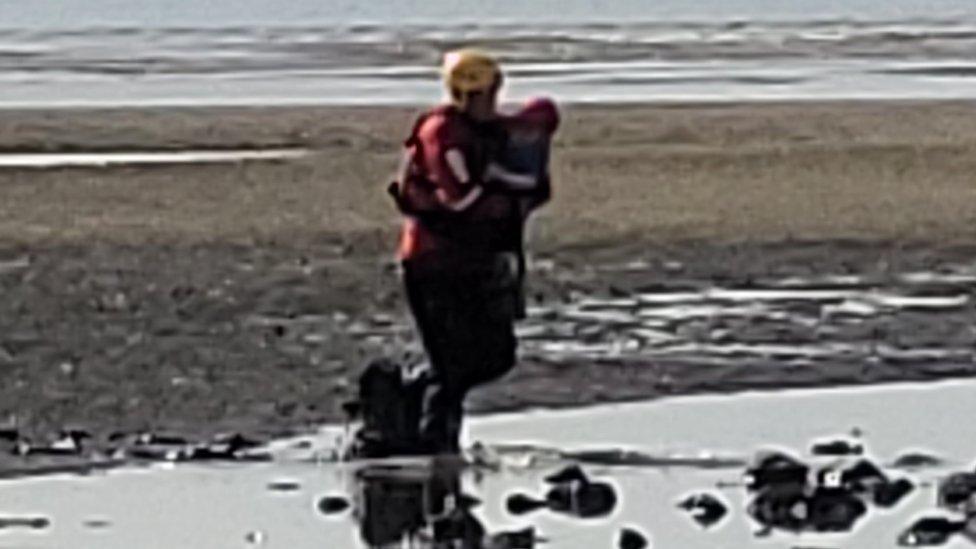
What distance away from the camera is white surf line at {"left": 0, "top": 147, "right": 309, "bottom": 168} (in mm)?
32344

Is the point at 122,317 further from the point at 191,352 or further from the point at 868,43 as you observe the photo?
the point at 868,43

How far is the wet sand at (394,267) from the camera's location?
1603cm

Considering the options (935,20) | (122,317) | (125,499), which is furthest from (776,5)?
(125,499)

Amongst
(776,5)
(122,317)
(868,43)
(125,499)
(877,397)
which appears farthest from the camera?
(776,5)

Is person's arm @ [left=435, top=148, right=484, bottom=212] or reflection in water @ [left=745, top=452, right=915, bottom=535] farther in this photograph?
person's arm @ [left=435, top=148, right=484, bottom=212]

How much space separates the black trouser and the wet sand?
61.3 inches

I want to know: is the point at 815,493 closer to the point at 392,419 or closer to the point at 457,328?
the point at 457,328

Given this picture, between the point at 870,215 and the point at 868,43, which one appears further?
the point at 868,43

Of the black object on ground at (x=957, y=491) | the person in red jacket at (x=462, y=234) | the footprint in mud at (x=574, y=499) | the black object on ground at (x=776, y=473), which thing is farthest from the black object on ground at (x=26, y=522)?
the black object on ground at (x=957, y=491)

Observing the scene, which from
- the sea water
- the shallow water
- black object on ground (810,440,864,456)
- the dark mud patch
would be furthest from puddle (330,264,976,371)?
the sea water

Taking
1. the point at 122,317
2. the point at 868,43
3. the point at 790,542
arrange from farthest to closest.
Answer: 1. the point at 868,43
2. the point at 122,317
3. the point at 790,542

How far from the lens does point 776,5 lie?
103m

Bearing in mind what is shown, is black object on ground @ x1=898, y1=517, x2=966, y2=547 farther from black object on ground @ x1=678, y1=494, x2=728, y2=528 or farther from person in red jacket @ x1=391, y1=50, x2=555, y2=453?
person in red jacket @ x1=391, y1=50, x2=555, y2=453

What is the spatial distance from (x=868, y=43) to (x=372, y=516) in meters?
53.4
